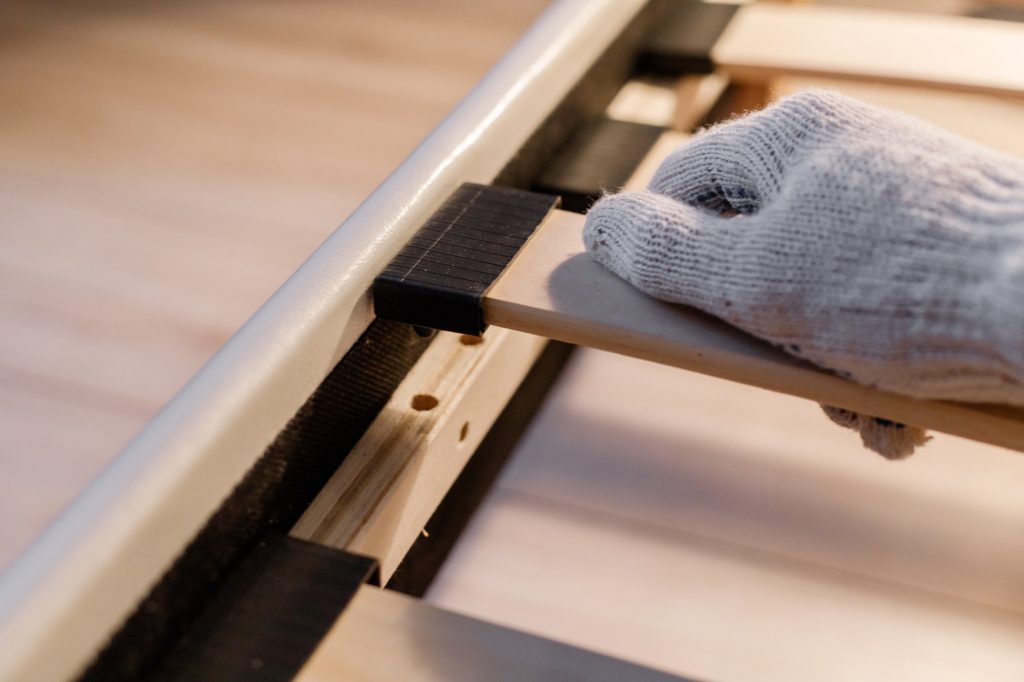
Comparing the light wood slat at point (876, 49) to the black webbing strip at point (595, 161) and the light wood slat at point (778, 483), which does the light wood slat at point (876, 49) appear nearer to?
the black webbing strip at point (595, 161)

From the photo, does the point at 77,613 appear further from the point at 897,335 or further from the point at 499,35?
the point at 499,35

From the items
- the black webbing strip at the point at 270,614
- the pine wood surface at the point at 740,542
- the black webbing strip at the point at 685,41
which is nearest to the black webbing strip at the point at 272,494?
the black webbing strip at the point at 270,614

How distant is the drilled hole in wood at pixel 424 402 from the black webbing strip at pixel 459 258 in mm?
75

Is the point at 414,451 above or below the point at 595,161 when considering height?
below

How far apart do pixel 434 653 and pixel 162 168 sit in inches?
27.9

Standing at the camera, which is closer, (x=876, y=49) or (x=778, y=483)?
(x=778, y=483)

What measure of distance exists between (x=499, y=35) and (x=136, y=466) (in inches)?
35.8

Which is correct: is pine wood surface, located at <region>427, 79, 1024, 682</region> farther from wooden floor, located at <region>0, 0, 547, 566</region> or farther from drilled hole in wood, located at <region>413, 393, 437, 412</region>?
wooden floor, located at <region>0, 0, 547, 566</region>

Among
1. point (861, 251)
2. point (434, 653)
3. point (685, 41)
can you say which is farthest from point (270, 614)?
point (685, 41)

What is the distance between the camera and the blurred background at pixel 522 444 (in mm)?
739

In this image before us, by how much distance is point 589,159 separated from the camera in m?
0.97

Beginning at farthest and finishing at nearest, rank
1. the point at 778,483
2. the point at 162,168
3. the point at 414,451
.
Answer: the point at 162,168, the point at 778,483, the point at 414,451

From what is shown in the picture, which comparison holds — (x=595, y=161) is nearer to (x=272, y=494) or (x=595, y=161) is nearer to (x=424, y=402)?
(x=424, y=402)

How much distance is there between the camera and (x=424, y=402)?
745 mm
